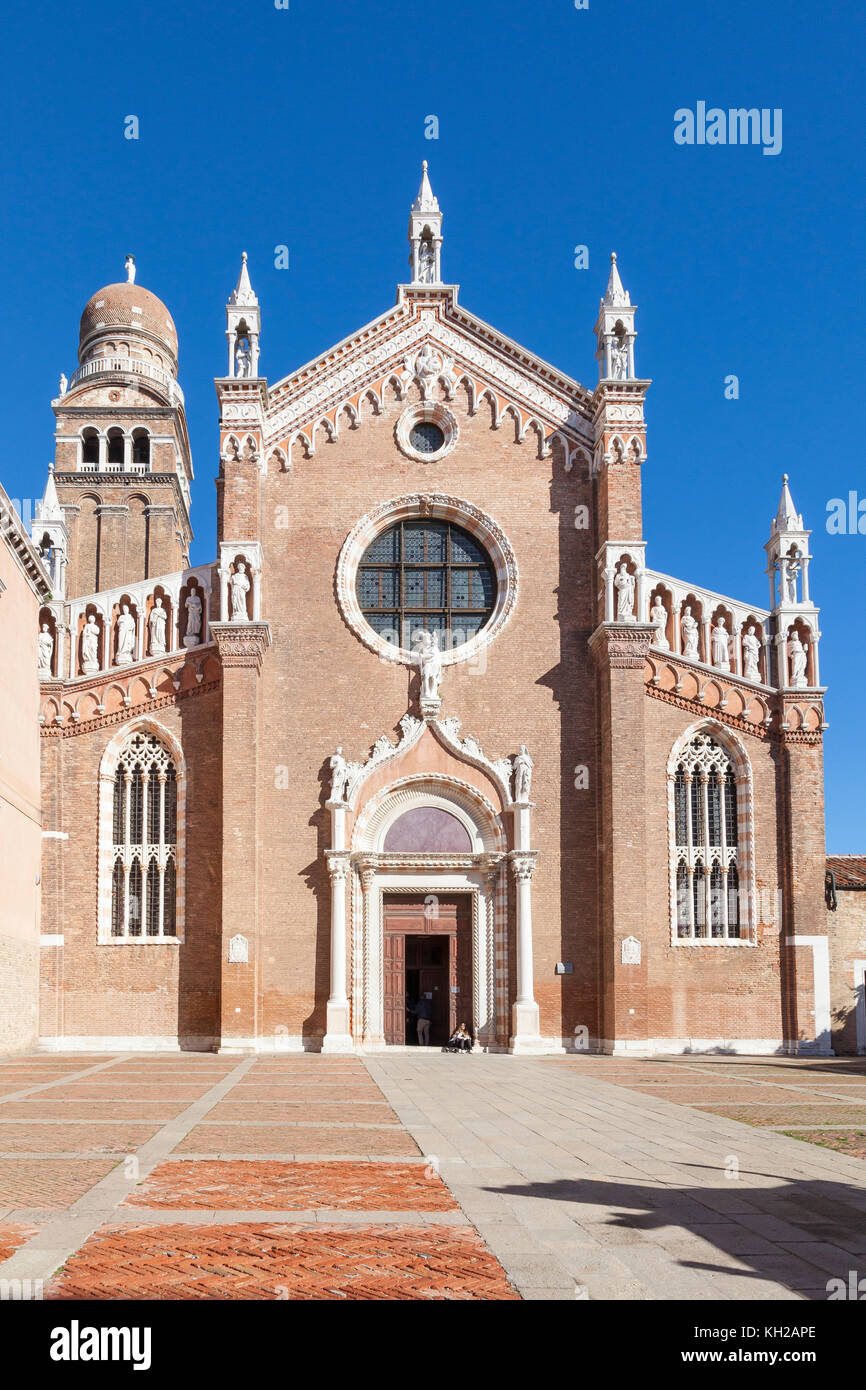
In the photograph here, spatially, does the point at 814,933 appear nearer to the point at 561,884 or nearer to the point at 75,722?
the point at 561,884

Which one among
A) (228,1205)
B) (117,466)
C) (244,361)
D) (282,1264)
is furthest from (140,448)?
(282,1264)

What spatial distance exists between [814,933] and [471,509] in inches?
476

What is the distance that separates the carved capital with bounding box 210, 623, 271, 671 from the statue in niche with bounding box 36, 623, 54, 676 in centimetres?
401

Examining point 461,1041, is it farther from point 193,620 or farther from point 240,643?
point 193,620

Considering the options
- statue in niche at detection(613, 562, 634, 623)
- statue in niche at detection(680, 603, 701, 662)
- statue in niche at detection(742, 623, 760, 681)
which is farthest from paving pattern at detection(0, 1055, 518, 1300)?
statue in niche at detection(742, 623, 760, 681)

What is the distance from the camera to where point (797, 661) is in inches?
1189

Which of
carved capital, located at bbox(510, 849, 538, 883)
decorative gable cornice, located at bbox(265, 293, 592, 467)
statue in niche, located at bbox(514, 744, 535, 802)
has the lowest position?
carved capital, located at bbox(510, 849, 538, 883)

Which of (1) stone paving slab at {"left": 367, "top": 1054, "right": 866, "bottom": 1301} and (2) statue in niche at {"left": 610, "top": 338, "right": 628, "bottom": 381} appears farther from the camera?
(2) statue in niche at {"left": 610, "top": 338, "right": 628, "bottom": 381}

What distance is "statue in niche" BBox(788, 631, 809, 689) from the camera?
99.0ft

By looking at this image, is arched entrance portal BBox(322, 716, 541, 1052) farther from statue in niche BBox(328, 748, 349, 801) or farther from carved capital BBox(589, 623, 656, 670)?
carved capital BBox(589, 623, 656, 670)

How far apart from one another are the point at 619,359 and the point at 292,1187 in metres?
23.9

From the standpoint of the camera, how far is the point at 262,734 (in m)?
29.7
